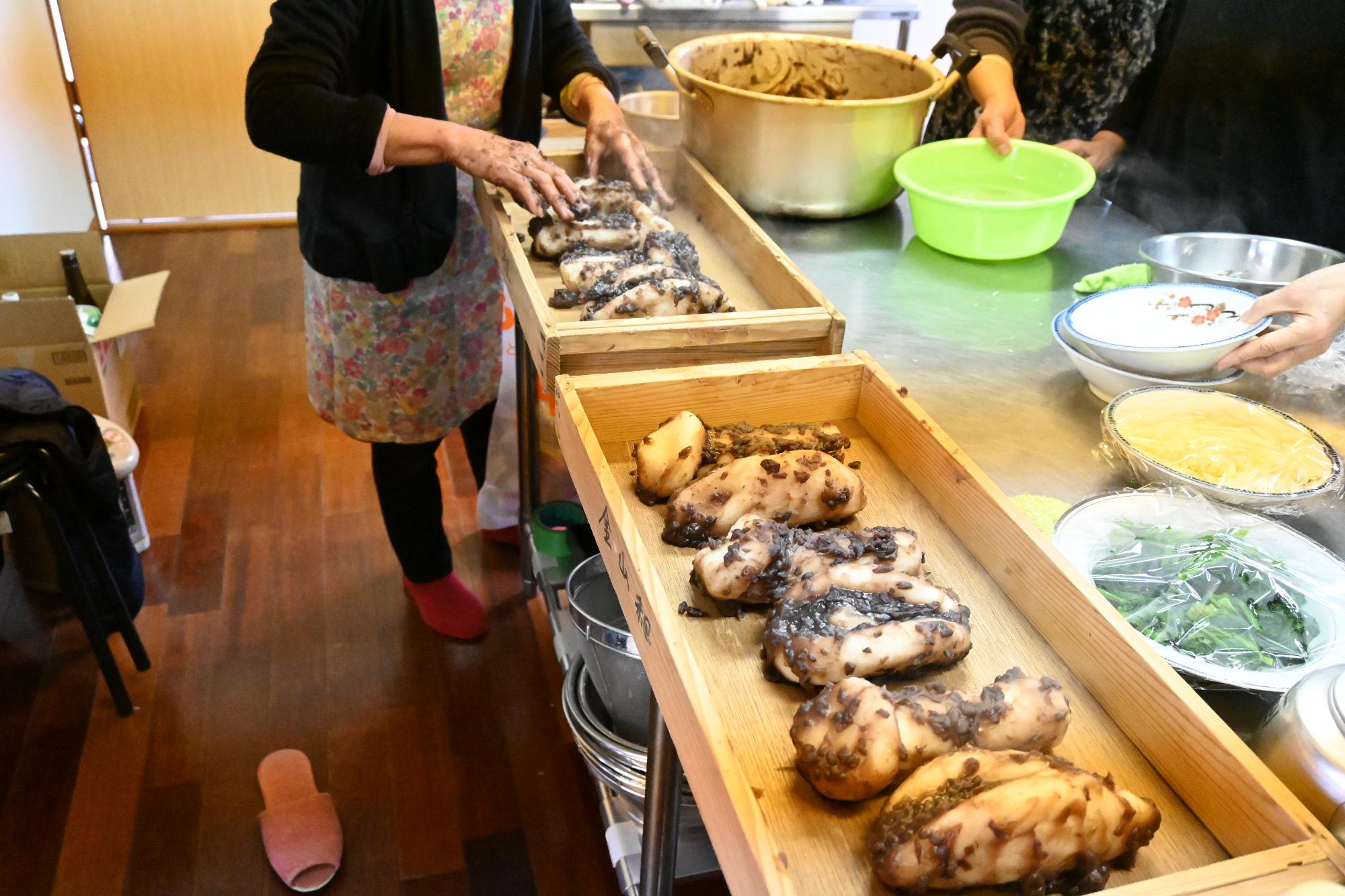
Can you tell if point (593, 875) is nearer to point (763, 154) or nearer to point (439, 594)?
point (439, 594)

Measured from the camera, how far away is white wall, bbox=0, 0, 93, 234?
3.82m

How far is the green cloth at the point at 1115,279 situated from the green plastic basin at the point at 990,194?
13 cm

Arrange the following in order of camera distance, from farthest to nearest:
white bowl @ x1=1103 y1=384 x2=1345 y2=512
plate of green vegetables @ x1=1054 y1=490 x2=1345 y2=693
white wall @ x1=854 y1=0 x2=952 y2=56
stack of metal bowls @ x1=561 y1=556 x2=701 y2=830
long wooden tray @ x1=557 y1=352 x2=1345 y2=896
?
white wall @ x1=854 y1=0 x2=952 y2=56 → stack of metal bowls @ x1=561 y1=556 x2=701 y2=830 → white bowl @ x1=1103 y1=384 x2=1345 y2=512 → plate of green vegetables @ x1=1054 y1=490 x2=1345 y2=693 → long wooden tray @ x1=557 y1=352 x2=1345 y2=896

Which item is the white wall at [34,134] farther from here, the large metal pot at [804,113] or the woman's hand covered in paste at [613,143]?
the large metal pot at [804,113]

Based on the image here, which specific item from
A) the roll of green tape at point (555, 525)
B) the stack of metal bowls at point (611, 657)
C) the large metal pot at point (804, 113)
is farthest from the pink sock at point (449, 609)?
the large metal pot at point (804, 113)

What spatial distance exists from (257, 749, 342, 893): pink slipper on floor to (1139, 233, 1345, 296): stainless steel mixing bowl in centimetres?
180

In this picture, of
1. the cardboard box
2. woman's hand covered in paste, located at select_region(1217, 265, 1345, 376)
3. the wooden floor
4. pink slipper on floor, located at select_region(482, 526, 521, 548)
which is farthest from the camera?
pink slipper on floor, located at select_region(482, 526, 521, 548)

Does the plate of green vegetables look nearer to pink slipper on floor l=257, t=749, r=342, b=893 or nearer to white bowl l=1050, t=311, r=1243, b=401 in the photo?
white bowl l=1050, t=311, r=1243, b=401

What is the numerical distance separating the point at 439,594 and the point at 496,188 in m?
1.05

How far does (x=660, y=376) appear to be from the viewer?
127 centimetres

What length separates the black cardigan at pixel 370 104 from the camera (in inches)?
62.2

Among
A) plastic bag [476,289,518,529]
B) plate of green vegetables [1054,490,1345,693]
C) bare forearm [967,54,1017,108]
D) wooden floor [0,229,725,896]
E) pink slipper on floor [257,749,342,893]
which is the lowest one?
wooden floor [0,229,725,896]

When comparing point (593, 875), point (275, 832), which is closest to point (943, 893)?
point (593, 875)

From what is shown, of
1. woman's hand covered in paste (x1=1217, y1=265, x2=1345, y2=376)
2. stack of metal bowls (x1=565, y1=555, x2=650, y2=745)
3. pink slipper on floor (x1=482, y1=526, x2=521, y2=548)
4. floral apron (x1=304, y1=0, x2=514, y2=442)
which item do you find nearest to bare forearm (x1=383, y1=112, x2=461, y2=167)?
Answer: floral apron (x1=304, y1=0, x2=514, y2=442)
